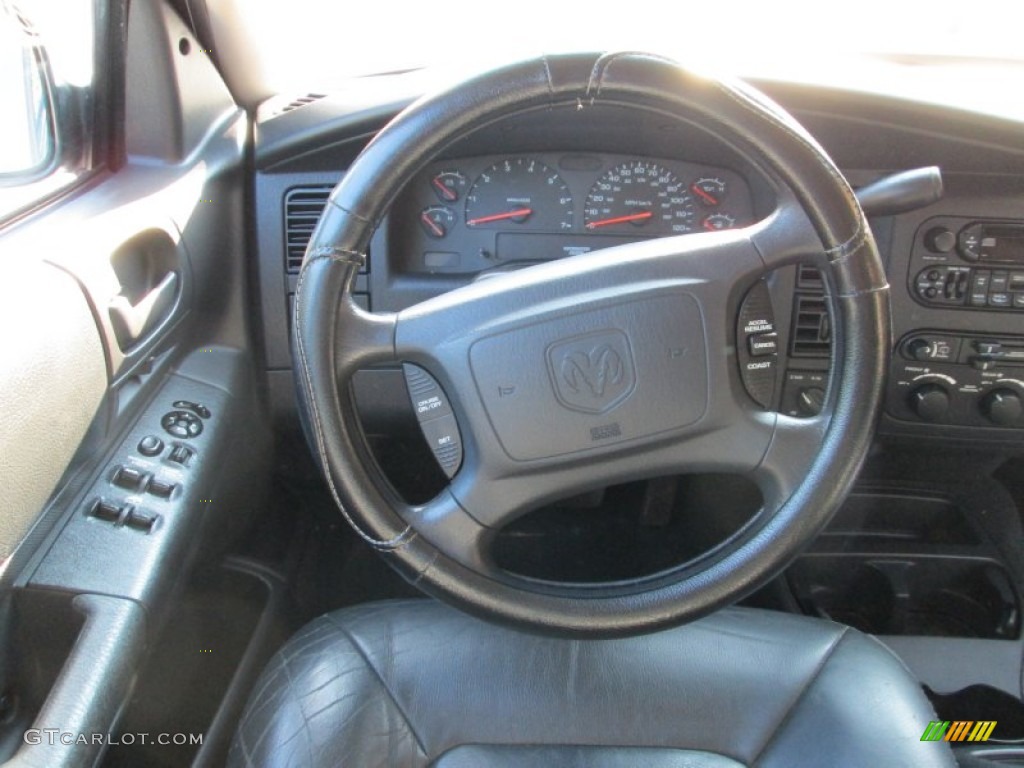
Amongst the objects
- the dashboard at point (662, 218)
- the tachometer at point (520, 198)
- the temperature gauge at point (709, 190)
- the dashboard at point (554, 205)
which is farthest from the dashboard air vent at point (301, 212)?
the temperature gauge at point (709, 190)

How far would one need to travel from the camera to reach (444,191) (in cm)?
157

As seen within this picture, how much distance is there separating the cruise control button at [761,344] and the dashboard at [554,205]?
0.39m

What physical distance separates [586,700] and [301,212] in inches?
34.8

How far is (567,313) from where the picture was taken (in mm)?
1131

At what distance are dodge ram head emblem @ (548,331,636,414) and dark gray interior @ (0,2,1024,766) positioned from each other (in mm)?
44

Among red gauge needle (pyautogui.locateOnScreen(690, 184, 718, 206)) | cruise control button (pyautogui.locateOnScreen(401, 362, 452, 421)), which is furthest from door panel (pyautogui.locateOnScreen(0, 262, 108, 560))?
red gauge needle (pyautogui.locateOnScreen(690, 184, 718, 206))

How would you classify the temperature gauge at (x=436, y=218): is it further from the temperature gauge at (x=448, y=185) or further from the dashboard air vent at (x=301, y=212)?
the dashboard air vent at (x=301, y=212)

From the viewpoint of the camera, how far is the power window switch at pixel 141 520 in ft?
3.94

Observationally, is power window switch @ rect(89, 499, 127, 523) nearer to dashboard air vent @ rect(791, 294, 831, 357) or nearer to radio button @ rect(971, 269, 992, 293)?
dashboard air vent @ rect(791, 294, 831, 357)

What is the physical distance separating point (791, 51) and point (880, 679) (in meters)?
1.08

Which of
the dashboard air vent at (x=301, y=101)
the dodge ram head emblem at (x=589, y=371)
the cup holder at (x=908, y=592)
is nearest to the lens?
the dodge ram head emblem at (x=589, y=371)

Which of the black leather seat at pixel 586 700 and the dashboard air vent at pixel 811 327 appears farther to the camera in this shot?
the dashboard air vent at pixel 811 327

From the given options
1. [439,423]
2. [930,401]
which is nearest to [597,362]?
[439,423]

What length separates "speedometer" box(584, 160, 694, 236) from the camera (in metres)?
1.55
